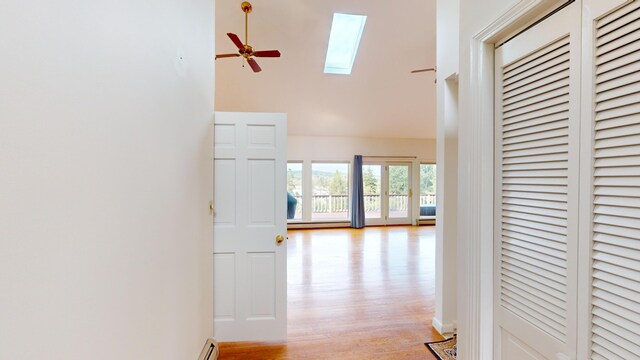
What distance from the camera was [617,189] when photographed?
0.67 meters

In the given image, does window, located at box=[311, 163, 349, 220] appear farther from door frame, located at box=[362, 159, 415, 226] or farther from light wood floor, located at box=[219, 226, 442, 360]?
light wood floor, located at box=[219, 226, 442, 360]

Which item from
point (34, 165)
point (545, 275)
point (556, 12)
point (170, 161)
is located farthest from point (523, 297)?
point (170, 161)

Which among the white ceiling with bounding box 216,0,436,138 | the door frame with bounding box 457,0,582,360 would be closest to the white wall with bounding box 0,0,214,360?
the door frame with bounding box 457,0,582,360

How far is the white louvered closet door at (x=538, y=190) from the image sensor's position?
78 centimetres

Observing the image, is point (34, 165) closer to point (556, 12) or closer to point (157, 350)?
point (157, 350)

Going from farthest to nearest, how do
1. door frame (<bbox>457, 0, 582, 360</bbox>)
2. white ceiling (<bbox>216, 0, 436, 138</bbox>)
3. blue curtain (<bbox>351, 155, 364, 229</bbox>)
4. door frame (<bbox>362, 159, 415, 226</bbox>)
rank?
door frame (<bbox>362, 159, 415, 226</bbox>)
blue curtain (<bbox>351, 155, 364, 229</bbox>)
white ceiling (<bbox>216, 0, 436, 138</bbox>)
door frame (<bbox>457, 0, 582, 360</bbox>)

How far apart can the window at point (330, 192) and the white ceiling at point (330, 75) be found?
1.01 metres

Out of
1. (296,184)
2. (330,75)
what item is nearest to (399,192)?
(296,184)

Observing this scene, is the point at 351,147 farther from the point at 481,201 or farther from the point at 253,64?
the point at 481,201

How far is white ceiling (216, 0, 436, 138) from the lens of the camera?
4012 mm

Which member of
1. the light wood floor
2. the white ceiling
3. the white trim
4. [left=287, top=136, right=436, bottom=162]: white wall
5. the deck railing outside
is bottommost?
the light wood floor

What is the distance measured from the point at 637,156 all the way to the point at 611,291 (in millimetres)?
342

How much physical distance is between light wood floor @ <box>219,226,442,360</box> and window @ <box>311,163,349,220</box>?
2169 mm

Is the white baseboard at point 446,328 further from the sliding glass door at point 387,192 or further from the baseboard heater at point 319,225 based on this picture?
the sliding glass door at point 387,192
